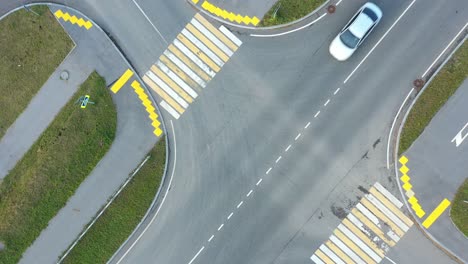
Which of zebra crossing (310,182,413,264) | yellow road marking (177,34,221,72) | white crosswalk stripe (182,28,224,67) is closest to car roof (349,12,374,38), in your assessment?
white crosswalk stripe (182,28,224,67)

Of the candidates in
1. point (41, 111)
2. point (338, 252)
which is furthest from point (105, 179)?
point (338, 252)

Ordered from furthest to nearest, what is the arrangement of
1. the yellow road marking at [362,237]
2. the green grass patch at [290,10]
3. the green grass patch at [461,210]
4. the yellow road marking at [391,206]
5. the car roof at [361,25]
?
the green grass patch at [290,10]
the yellow road marking at [362,237]
the yellow road marking at [391,206]
the green grass patch at [461,210]
the car roof at [361,25]

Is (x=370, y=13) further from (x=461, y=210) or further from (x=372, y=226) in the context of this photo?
(x=461, y=210)

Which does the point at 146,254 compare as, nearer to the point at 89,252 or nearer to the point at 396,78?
the point at 89,252

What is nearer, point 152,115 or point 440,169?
point 440,169

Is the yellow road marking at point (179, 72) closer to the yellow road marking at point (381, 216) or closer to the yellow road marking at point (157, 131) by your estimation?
the yellow road marking at point (157, 131)

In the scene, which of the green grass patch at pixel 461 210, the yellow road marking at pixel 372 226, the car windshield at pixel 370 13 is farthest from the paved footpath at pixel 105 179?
the green grass patch at pixel 461 210
